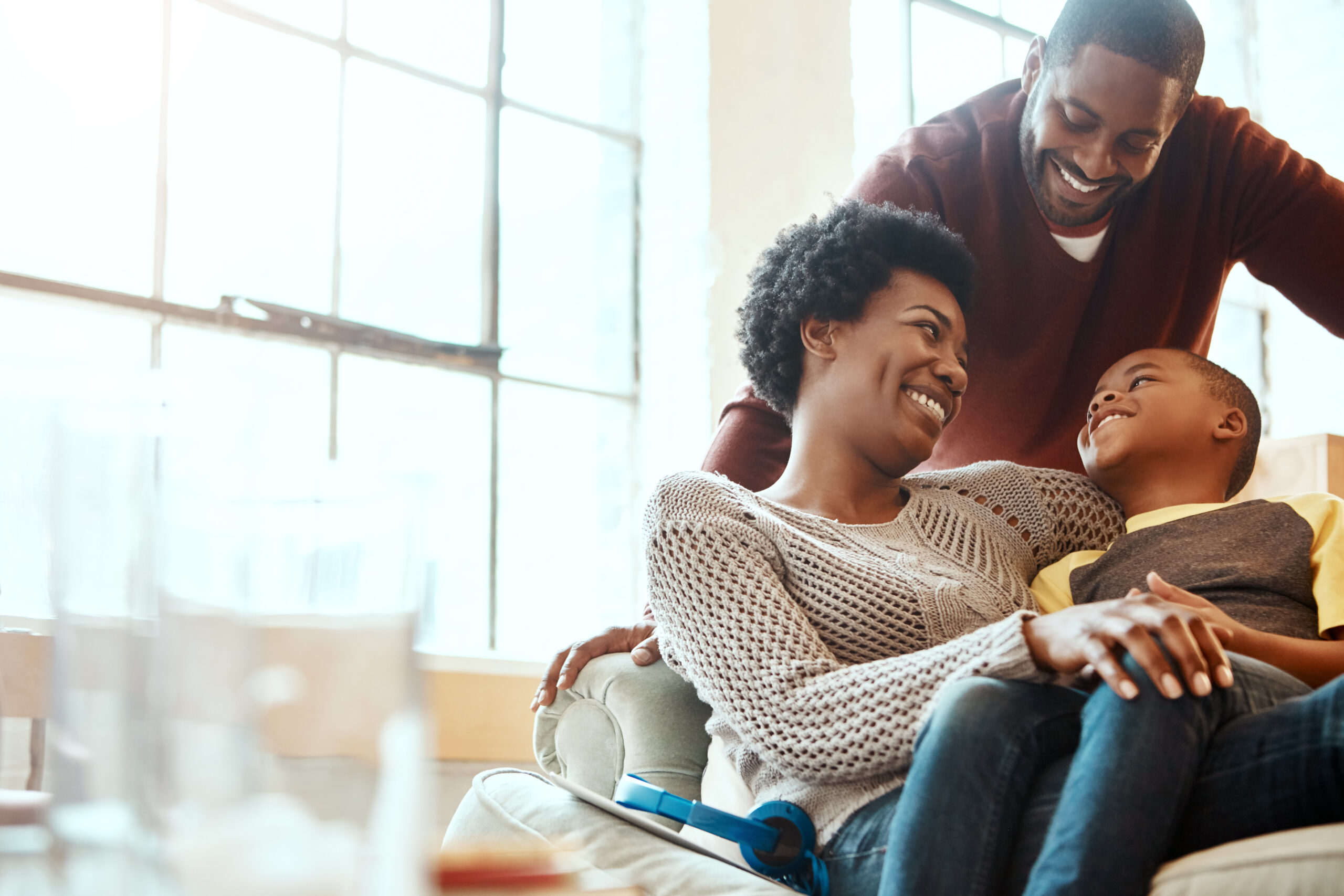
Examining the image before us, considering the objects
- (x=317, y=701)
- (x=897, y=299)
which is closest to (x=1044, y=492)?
(x=897, y=299)

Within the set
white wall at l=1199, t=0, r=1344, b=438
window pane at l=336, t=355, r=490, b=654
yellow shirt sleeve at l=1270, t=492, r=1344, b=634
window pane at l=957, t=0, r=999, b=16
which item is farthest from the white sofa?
white wall at l=1199, t=0, r=1344, b=438

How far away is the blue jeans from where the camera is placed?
0.81m

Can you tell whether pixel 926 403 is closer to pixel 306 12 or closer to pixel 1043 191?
pixel 1043 191

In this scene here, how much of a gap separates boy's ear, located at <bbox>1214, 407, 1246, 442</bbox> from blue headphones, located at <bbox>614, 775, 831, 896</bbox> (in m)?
0.78

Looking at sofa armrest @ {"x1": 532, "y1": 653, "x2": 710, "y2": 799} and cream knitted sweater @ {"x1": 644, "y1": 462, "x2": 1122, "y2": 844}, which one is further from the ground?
cream knitted sweater @ {"x1": 644, "y1": 462, "x2": 1122, "y2": 844}

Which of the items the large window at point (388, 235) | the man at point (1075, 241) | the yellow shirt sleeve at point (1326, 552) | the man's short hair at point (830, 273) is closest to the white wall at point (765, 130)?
the large window at point (388, 235)

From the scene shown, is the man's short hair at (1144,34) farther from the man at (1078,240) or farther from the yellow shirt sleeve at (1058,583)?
the yellow shirt sleeve at (1058,583)

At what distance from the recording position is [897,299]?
1.50 m

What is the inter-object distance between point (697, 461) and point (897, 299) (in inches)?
62.2

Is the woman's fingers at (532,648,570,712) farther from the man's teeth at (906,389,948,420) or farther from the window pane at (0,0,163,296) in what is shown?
the window pane at (0,0,163,296)

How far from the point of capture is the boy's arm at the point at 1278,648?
3.58ft

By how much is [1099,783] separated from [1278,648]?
1.37ft

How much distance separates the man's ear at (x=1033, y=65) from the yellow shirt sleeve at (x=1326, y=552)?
2.30 ft

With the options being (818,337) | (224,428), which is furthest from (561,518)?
(224,428)
